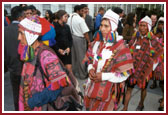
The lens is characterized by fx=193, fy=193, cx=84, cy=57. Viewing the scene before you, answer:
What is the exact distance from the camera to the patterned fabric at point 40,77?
6.58ft

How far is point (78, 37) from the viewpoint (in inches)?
231

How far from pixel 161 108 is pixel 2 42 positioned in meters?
3.44

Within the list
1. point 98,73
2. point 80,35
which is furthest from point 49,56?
point 80,35

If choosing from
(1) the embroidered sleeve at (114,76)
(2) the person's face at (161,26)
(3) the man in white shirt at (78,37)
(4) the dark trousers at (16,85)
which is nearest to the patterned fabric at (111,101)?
(1) the embroidered sleeve at (114,76)

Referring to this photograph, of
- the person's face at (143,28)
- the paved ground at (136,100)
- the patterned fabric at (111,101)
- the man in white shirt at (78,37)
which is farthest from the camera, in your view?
the man in white shirt at (78,37)

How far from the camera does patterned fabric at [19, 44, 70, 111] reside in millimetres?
2006

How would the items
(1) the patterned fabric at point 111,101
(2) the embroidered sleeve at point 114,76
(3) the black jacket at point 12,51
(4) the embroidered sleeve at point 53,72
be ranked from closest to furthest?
(4) the embroidered sleeve at point 53,72 < (2) the embroidered sleeve at point 114,76 < (1) the patterned fabric at point 111,101 < (3) the black jacket at point 12,51

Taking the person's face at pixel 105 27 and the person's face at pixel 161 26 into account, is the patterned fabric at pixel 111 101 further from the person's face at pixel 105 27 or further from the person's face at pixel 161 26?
the person's face at pixel 161 26

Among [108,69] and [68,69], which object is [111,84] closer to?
[108,69]

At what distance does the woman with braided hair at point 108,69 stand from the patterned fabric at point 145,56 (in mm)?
1153

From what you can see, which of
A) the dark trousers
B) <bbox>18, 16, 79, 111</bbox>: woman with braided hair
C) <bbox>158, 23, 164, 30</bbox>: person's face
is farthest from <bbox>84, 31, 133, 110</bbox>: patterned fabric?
<bbox>158, 23, 164, 30</bbox>: person's face

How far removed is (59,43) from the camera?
4914 millimetres

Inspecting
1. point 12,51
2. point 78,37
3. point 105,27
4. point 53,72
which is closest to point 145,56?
point 105,27

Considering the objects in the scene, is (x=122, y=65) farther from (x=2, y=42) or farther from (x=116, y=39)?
(x=2, y=42)
